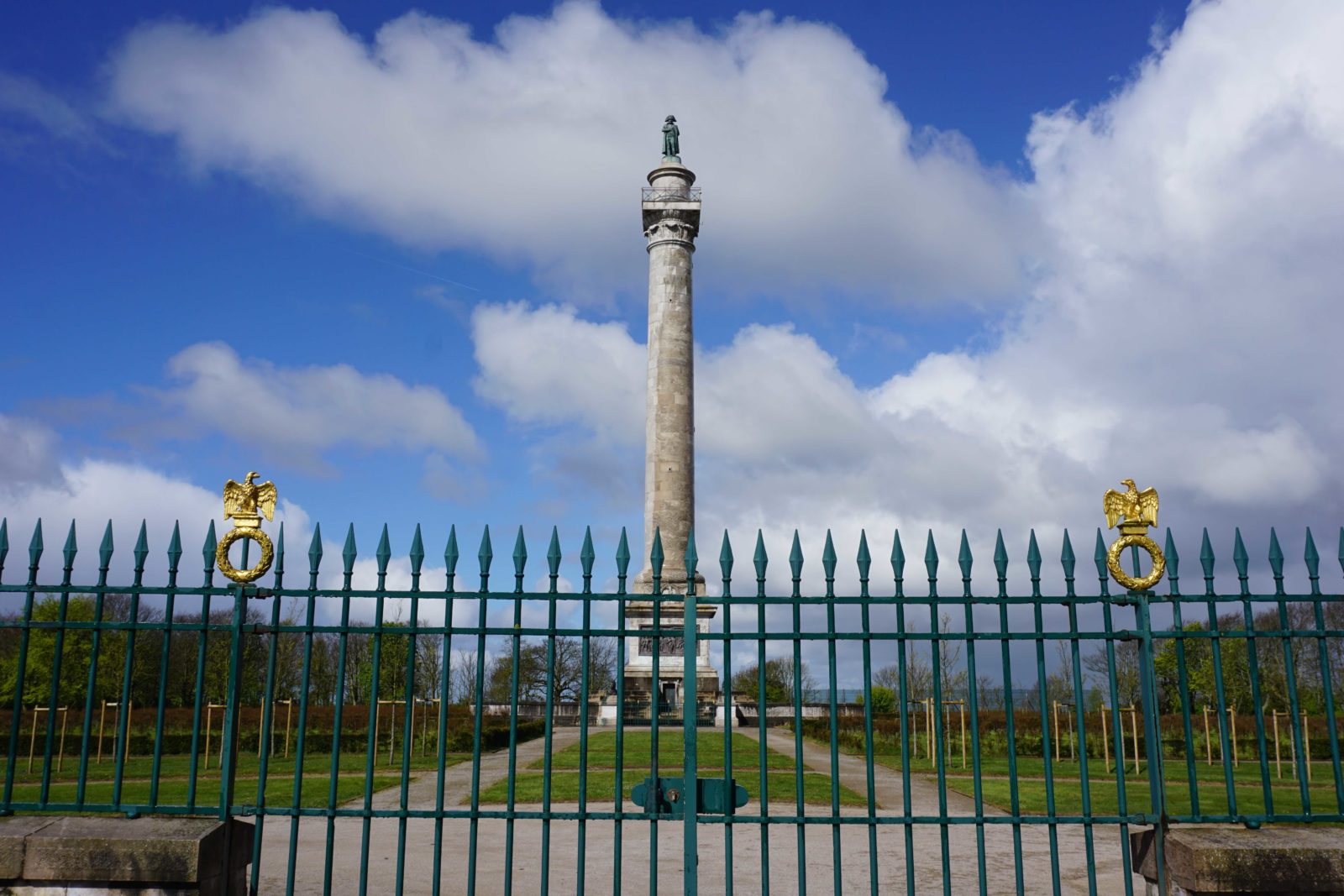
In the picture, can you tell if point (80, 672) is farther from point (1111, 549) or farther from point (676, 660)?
point (1111, 549)

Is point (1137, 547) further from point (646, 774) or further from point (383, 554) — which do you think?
point (646, 774)

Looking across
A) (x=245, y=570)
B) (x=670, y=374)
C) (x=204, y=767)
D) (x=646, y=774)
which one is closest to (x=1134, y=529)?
(x=245, y=570)

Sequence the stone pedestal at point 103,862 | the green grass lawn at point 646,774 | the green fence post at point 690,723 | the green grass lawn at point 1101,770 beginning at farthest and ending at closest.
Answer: the green grass lawn at point 1101,770 → the green grass lawn at point 646,774 → the green fence post at point 690,723 → the stone pedestal at point 103,862

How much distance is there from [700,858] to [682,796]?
4977mm

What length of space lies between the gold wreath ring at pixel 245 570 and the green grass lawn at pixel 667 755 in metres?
11.2

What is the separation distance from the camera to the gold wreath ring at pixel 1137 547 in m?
6.48

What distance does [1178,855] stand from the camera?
20.1 feet

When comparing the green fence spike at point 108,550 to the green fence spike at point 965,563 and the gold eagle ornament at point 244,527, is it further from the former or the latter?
the green fence spike at point 965,563

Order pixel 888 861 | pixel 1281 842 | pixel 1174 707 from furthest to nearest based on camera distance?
1. pixel 1174 707
2. pixel 888 861
3. pixel 1281 842

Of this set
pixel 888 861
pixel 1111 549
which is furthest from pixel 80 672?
pixel 1111 549

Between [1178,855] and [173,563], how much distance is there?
6327 mm

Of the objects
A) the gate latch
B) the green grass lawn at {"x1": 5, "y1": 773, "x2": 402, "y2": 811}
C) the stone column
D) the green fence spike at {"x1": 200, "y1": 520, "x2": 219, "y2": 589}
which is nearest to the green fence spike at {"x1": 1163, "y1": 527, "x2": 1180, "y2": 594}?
the gate latch

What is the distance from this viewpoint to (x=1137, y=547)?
21.4 ft

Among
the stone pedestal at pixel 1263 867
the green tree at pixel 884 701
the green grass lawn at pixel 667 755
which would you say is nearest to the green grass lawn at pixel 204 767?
the green grass lawn at pixel 667 755
